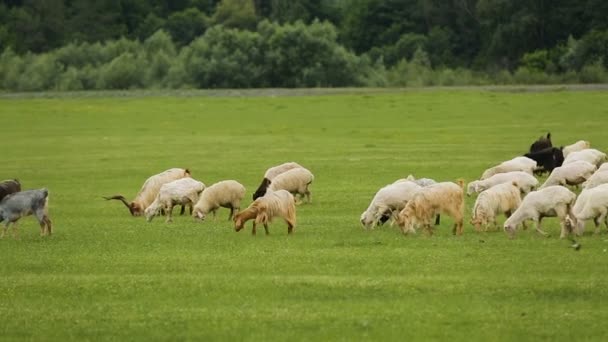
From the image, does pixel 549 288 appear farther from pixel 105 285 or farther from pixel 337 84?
pixel 337 84

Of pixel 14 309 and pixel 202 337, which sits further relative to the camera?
pixel 14 309

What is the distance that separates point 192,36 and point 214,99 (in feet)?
150

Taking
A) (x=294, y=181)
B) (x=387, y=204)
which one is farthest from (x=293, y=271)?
(x=294, y=181)

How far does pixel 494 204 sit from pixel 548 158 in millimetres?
10117

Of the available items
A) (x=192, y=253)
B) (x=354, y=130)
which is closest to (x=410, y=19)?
(x=354, y=130)

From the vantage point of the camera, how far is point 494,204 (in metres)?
23.1

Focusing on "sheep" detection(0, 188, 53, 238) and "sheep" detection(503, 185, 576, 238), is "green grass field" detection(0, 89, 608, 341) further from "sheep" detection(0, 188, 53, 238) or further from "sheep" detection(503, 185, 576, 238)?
"sheep" detection(0, 188, 53, 238)

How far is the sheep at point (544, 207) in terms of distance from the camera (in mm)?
21781

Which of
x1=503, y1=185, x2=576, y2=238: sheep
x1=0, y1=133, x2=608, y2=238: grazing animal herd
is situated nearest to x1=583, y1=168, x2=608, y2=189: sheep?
x1=0, y1=133, x2=608, y2=238: grazing animal herd

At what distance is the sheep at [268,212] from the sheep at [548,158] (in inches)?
427

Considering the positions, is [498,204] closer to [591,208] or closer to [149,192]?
[591,208]

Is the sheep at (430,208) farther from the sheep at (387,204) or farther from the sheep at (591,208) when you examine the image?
the sheep at (591,208)

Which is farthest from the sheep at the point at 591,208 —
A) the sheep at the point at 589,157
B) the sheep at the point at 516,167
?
the sheep at the point at 589,157

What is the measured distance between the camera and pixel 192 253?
21.3m
